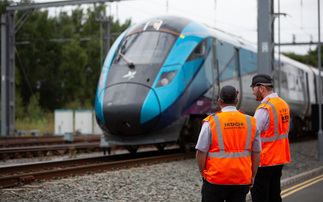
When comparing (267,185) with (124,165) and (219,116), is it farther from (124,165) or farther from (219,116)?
(124,165)

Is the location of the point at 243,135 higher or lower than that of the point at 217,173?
higher

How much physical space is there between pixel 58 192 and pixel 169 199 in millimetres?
1833

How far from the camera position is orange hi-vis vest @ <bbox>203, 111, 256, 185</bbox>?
4.02 meters

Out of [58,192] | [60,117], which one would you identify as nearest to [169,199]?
[58,192]

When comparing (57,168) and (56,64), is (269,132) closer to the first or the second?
(57,168)

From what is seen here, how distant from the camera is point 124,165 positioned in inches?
452

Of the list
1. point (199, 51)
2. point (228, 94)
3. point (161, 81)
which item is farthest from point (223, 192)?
point (199, 51)

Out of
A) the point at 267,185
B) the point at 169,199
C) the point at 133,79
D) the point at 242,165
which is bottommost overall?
the point at 169,199

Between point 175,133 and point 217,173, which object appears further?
point 175,133

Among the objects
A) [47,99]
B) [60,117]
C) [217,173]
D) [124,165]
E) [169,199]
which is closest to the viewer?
[217,173]

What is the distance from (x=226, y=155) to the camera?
13.2ft

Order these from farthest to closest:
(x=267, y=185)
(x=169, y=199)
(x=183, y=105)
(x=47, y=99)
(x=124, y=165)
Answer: (x=47, y=99) → (x=183, y=105) → (x=124, y=165) → (x=169, y=199) → (x=267, y=185)

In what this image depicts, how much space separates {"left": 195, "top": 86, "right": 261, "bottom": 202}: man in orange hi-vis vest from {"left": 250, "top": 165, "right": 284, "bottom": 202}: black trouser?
105 centimetres

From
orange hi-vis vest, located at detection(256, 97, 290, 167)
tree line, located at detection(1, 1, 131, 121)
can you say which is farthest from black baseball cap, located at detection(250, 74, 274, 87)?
tree line, located at detection(1, 1, 131, 121)
